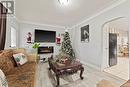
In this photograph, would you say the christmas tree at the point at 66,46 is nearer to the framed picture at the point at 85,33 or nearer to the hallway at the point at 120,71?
the framed picture at the point at 85,33

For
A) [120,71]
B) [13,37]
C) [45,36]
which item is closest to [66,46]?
[45,36]

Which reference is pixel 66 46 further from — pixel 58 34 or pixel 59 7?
pixel 59 7

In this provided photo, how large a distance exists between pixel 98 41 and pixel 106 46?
18.4 inches

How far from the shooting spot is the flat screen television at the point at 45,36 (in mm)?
6165

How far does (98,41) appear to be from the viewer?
4.09 m

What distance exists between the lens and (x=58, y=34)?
6.91 m

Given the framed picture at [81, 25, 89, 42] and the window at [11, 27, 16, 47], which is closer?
the window at [11, 27, 16, 47]

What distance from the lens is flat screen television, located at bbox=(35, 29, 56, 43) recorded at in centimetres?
616

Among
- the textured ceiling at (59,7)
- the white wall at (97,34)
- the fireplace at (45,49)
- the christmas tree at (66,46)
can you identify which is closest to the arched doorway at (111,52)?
the white wall at (97,34)

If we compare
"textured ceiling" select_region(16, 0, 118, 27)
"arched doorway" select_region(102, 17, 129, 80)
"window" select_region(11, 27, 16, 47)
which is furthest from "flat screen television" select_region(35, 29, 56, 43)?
"arched doorway" select_region(102, 17, 129, 80)

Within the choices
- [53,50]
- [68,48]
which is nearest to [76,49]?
[68,48]

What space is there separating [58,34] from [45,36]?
100 cm

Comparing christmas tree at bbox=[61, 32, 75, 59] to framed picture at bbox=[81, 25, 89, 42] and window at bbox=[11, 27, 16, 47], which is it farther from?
window at bbox=[11, 27, 16, 47]

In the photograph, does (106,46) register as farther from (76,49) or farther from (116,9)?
(76,49)
